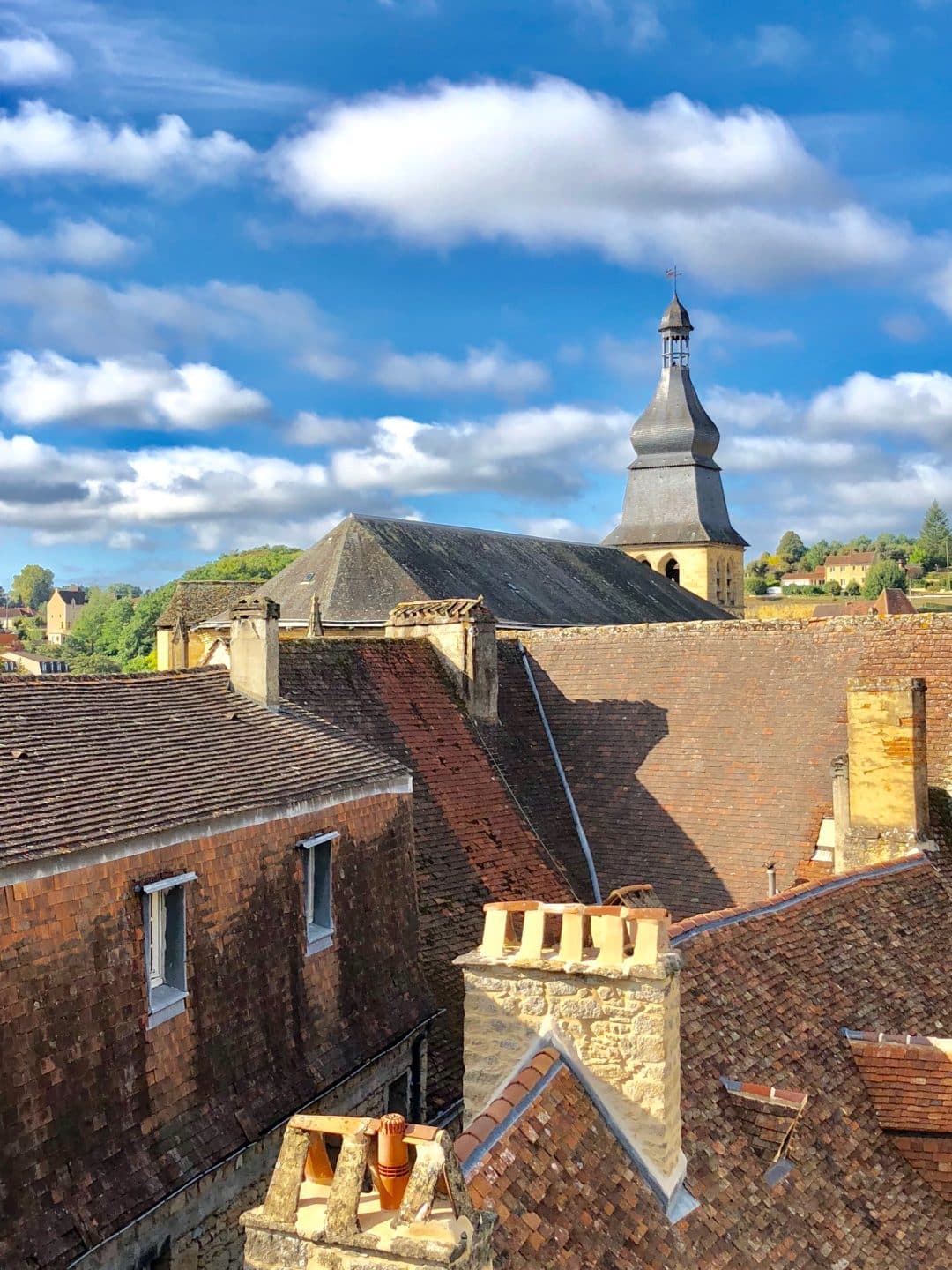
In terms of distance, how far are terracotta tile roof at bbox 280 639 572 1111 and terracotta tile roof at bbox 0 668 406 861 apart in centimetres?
262

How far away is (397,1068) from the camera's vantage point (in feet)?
47.9

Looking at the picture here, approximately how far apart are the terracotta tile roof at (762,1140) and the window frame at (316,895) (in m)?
4.37

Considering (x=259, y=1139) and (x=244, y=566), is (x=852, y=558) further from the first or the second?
(x=259, y=1139)

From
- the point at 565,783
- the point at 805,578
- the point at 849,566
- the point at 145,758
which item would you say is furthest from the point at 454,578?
the point at 805,578

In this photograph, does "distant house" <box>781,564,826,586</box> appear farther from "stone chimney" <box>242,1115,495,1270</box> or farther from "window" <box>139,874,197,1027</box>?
"stone chimney" <box>242,1115,495,1270</box>

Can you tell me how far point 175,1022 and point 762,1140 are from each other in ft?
17.6

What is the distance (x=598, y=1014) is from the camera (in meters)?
8.18

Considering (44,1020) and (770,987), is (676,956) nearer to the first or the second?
(770,987)

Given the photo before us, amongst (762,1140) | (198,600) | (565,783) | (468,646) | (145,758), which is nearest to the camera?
(762,1140)

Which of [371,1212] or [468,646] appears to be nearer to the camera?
[371,1212]

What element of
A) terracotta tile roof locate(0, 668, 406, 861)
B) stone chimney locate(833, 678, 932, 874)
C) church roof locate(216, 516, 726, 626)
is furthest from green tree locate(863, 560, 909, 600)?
terracotta tile roof locate(0, 668, 406, 861)

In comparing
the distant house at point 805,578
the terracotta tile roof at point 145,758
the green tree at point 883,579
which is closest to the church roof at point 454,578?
the terracotta tile roof at point 145,758

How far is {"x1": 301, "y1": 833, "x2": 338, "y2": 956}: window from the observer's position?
44.8 feet

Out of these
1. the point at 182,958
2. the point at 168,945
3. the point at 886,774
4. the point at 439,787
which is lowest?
the point at 182,958
